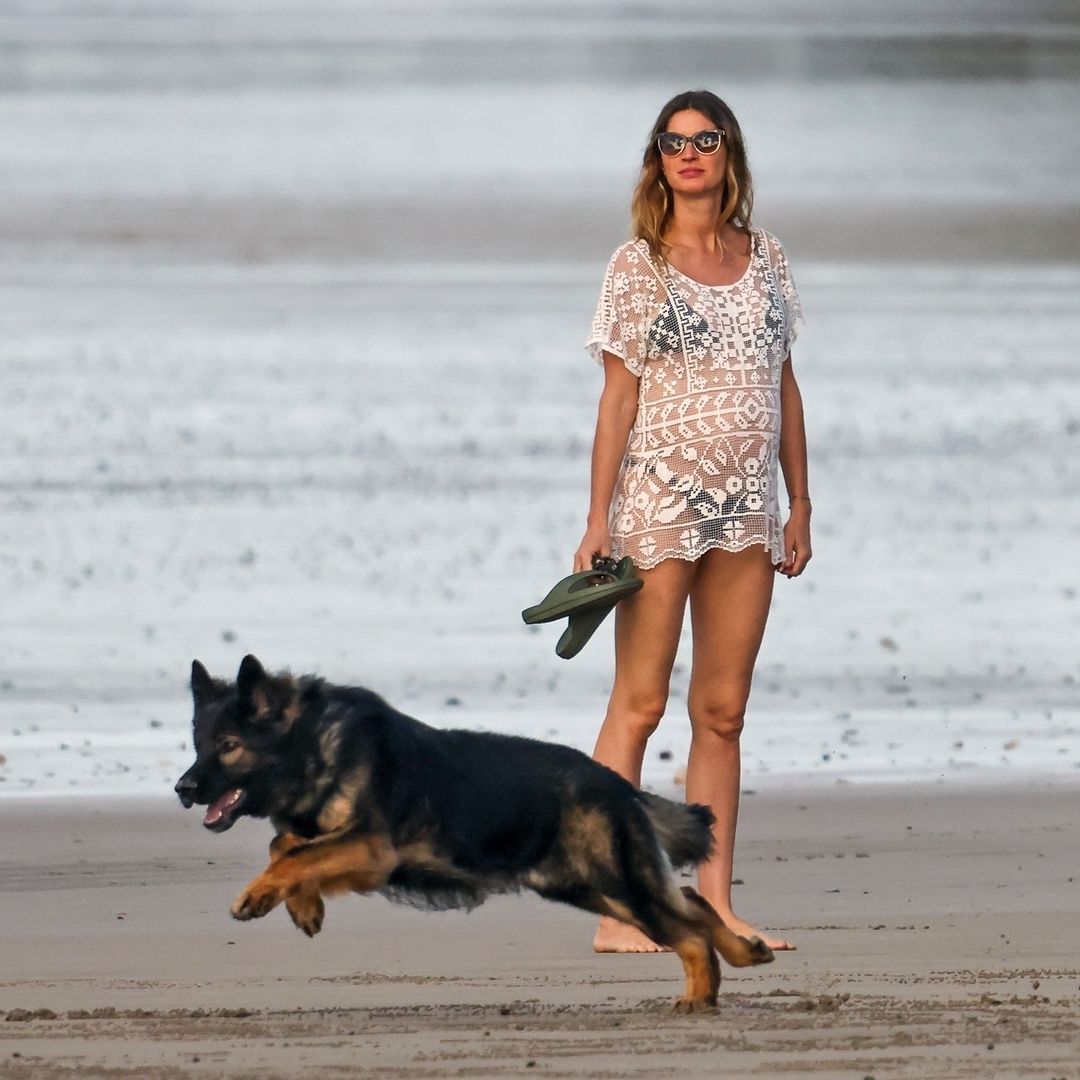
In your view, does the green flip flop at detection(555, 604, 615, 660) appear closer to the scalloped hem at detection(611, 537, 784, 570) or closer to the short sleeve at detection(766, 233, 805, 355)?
the scalloped hem at detection(611, 537, 784, 570)

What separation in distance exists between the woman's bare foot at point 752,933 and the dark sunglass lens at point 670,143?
68.5 inches

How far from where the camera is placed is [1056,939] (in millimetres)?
5945

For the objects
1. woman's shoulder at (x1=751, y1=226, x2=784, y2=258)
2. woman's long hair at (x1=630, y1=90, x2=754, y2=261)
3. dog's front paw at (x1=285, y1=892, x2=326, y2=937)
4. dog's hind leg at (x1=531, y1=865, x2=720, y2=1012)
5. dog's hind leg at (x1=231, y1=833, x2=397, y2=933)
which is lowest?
dog's hind leg at (x1=531, y1=865, x2=720, y2=1012)

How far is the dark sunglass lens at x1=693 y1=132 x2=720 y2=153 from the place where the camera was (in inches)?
234

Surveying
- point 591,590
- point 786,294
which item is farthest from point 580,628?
point 786,294

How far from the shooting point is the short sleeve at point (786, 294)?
19.9 ft

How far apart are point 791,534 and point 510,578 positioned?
5.62 meters

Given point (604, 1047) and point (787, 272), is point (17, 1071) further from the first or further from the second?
point (787, 272)

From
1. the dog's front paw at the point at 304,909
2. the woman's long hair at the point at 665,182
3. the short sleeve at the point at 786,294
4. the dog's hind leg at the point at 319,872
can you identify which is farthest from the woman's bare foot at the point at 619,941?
the woman's long hair at the point at 665,182

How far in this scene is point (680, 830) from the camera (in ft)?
17.9

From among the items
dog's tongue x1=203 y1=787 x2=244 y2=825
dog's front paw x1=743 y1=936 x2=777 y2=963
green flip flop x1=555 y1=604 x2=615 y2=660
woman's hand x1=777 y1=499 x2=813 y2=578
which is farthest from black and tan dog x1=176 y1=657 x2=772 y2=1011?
woman's hand x1=777 y1=499 x2=813 y2=578

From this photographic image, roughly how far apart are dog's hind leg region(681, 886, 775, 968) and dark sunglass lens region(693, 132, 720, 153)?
1.71 meters

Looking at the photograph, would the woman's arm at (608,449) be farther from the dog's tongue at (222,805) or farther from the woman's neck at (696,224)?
the dog's tongue at (222,805)

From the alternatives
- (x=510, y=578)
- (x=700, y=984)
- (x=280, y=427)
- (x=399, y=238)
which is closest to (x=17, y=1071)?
(x=700, y=984)
